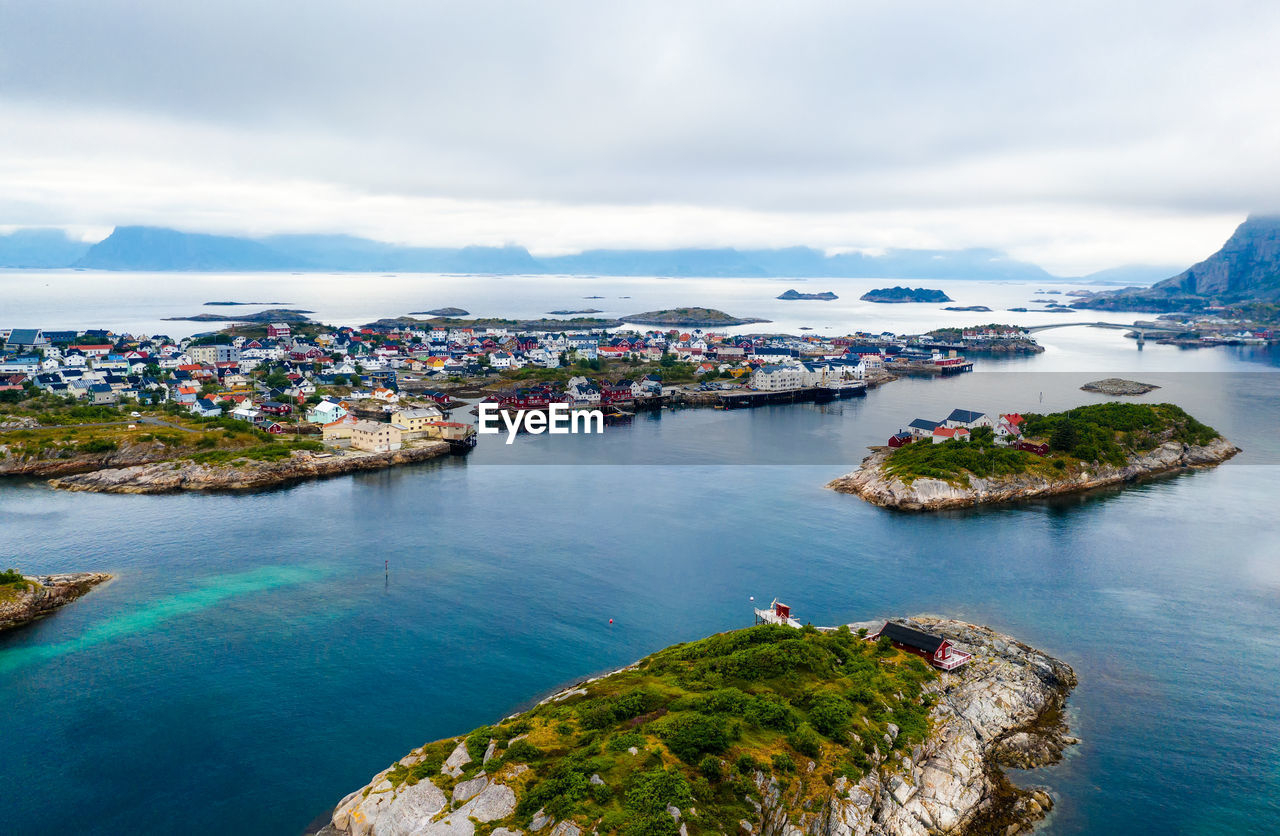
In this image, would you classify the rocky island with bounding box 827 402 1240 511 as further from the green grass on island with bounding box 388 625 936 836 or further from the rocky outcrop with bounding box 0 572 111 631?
the rocky outcrop with bounding box 0 572 111 631

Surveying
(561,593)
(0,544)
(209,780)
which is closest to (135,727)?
(209,780)

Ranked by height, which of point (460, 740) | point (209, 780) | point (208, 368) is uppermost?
point (208, 368)

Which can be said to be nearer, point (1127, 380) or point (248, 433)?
point (248, 433)

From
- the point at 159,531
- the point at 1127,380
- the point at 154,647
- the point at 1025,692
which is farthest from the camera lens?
the point at 1127,380

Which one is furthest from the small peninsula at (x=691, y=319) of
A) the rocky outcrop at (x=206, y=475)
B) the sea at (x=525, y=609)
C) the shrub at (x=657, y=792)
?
the shrub at (x=657, y=792)

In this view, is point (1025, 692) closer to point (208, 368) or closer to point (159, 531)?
point (159, 531)

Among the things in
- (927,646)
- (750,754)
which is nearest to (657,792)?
(750,754)

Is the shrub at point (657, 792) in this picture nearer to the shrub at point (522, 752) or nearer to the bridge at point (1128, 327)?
the shrub at point (522, 752)

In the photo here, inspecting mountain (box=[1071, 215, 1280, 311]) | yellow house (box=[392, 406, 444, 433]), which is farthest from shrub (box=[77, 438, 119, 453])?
mountain (box=[1071, 215, 1280, 311])

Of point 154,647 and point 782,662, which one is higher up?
point 782,662
